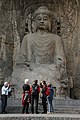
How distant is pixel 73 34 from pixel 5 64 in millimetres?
4121

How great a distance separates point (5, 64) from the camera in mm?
18656

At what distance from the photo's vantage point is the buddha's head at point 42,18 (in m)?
18.7

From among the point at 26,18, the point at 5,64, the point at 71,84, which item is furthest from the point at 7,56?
the point at 71,84

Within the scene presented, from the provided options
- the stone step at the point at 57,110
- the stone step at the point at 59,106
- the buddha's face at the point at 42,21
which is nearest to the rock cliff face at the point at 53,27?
the buddha's face at the point at 42,21

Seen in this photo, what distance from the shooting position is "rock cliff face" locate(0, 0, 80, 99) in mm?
19062

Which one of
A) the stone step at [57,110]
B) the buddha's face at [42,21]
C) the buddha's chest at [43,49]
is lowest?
the stone step at [57,110]

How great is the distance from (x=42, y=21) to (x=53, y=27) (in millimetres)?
1347

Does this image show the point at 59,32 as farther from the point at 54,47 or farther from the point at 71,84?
the point at 71,84

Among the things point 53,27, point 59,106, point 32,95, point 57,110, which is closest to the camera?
point 32,95

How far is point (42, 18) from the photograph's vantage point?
18719 mm

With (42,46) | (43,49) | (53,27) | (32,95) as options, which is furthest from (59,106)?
(53,27)

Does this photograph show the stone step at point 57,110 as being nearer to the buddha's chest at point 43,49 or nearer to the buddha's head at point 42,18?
the buddha's chest at point 43,49

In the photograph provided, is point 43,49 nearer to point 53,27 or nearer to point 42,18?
point 42,18

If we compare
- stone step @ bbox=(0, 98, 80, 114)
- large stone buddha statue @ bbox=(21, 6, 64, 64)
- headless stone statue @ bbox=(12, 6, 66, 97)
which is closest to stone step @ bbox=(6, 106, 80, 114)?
stone step @ bbox=(0, 98, 80, 114)
